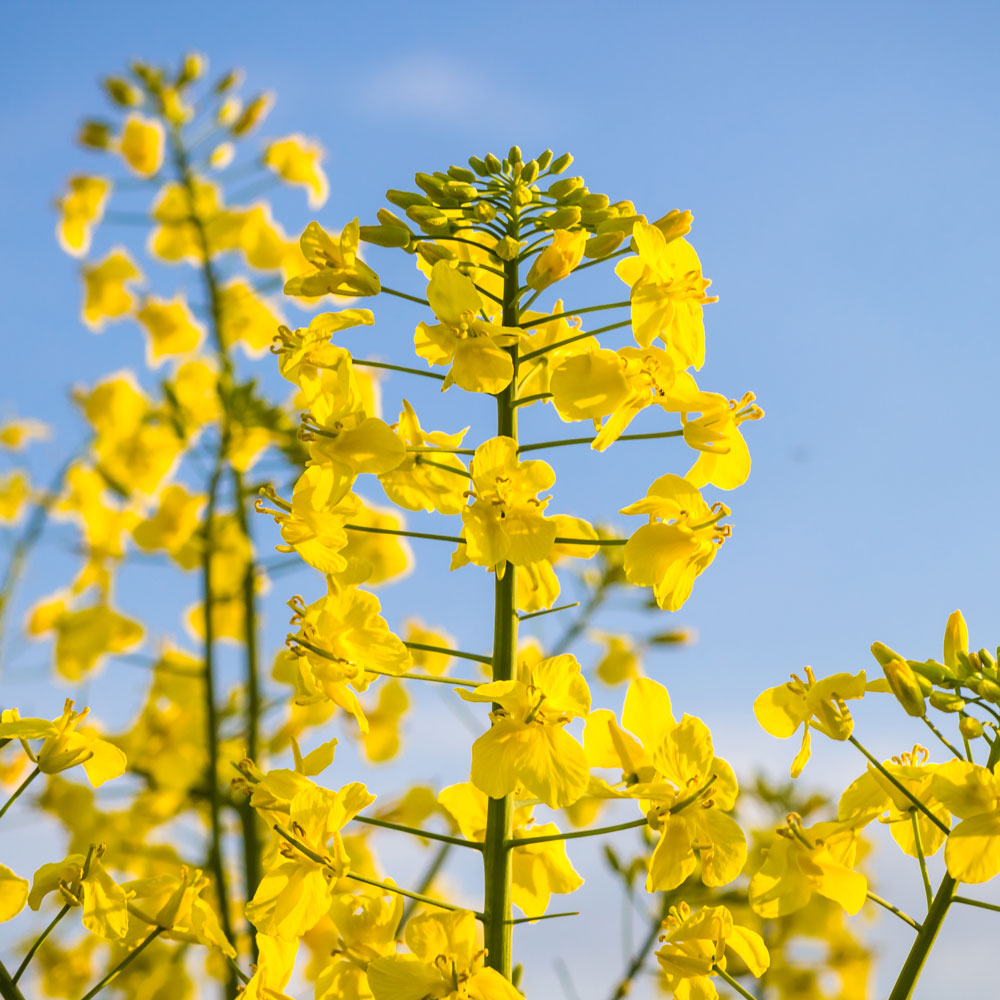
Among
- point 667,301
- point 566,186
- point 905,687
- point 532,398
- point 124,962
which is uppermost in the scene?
point 566,186

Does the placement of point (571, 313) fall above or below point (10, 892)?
above

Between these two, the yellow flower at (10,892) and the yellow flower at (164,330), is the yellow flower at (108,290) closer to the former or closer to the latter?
the yellow flower at (164,330)

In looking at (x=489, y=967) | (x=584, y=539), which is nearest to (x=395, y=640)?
(x=584, y=539)

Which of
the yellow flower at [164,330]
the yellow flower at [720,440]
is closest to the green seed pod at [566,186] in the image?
the yellow flower at [720,440]

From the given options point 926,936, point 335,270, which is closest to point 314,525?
point 335,270

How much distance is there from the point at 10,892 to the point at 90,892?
3.6 inches

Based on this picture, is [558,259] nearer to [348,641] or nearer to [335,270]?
[335,270]

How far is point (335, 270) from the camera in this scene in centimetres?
153

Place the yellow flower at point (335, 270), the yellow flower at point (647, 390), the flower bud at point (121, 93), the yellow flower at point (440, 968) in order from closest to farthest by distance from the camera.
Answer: the yellow flower at point (440, 968) < the yellow flower at point (647, 390) < the yellow flower at point (335, 270) < the flower bud at point (121, 93)

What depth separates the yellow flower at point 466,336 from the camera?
53.1 inches

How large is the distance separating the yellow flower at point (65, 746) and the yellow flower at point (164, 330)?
196 cm

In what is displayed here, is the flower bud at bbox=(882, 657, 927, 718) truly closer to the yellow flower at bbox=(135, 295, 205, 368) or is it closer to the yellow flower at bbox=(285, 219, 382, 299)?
A: the yellow flower at bbox=(285, 219, 382, 299)

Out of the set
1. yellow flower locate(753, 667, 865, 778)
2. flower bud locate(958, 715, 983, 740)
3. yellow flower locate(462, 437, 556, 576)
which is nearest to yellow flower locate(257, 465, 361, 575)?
yellow flower locate(462, 437, 556, 576)

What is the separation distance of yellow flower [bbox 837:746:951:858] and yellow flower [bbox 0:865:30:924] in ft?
3.31
